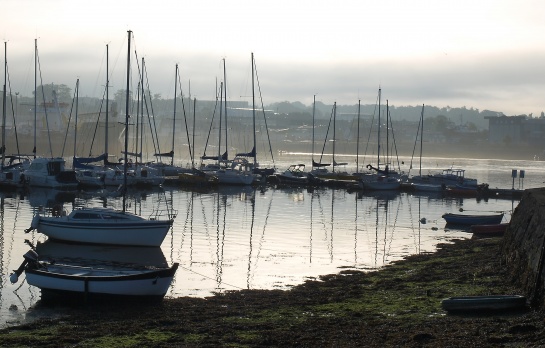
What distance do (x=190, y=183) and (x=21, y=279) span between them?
49.7 m

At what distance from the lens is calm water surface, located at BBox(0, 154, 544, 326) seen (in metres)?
27.9

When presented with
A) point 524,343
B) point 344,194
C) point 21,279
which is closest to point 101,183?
point 344,194

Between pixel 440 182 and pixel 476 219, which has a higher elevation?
pixel 440 182

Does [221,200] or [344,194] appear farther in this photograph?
[344,194]

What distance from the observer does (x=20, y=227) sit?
4047 cm

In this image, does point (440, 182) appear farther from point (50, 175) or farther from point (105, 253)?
point (105, 253)

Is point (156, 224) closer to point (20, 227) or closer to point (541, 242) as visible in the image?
point (20, 227)

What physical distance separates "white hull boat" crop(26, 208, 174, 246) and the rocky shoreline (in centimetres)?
881

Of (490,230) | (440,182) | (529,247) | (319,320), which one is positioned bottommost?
(319,320)

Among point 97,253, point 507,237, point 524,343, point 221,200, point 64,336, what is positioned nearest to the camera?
point 524,343

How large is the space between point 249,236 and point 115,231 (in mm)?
8590

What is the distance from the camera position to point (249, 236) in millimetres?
40406

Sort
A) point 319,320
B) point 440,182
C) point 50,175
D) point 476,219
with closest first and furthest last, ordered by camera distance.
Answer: point 319,320 < point 476,219 < point 50,175 < point 440,182

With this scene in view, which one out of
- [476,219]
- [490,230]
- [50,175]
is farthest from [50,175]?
[490,230]
